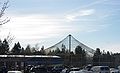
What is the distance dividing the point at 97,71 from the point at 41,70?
33.7 ft

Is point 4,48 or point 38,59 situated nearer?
point 4,48

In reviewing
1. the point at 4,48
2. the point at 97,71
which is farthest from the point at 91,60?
the point at 4,48

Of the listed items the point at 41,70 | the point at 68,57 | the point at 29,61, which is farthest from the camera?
the point at 68,57

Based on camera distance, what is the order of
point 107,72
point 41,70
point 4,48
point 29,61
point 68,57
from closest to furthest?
point 4,48, point 107,72, point 41,70, point 29,61, point 68,57

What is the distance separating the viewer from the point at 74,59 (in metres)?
61.2

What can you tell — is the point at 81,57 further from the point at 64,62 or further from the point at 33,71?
the point at 33,71

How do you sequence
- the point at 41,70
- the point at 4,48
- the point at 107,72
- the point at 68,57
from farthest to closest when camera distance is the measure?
the point at 68,57
the point at 41,70
the point at 107,72
the point at 4,48

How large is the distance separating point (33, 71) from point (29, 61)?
28.0 feet

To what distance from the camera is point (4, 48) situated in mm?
11789

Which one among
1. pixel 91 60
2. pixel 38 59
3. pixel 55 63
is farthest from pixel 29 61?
pixel 91 60

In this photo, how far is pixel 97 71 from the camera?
3956 centimetres

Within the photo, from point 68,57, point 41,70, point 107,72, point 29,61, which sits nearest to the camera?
point 107,72

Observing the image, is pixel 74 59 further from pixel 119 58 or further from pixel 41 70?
pixel 41 70

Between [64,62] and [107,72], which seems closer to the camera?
[107,72]
